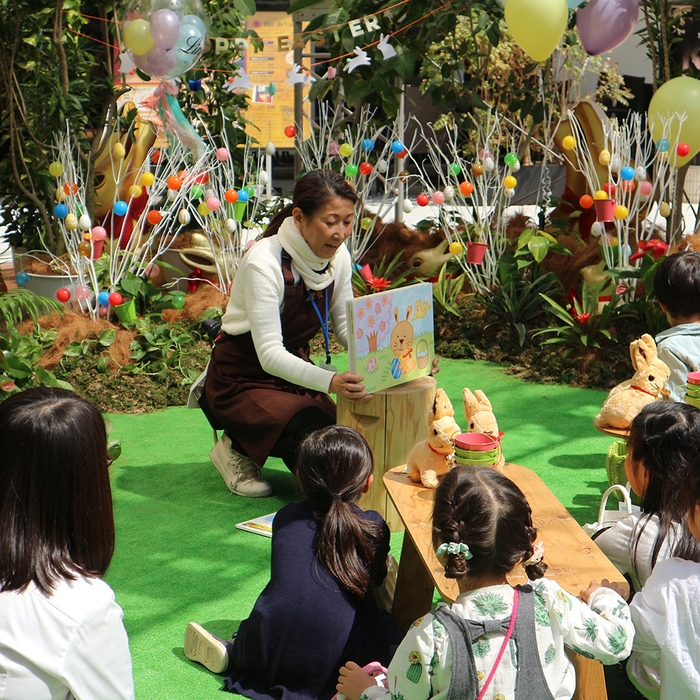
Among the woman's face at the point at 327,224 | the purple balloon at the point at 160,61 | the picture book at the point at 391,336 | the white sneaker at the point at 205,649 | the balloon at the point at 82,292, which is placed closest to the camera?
the white sneaker at the point at 205,649

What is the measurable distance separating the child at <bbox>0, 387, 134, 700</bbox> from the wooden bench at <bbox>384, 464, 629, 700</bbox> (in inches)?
32.5

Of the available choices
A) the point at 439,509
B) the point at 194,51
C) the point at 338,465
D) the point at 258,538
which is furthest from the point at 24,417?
the point at 194,51

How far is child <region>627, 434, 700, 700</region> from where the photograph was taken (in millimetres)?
1974

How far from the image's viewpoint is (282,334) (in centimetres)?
364

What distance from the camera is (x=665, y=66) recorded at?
5.71 meters

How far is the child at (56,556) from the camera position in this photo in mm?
1502

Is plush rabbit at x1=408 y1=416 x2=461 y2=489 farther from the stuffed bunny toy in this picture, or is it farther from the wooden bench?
the stuffed bunny toy

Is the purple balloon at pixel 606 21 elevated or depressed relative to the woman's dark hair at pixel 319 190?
elevated

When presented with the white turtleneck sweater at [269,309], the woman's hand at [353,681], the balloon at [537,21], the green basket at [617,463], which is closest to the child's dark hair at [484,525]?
the woman's hand at [353,681]

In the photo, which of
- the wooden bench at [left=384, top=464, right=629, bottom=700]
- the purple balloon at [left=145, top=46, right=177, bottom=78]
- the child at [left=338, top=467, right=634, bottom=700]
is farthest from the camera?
the purple balloon at [left=145, top=46, right=177, bottom=78]

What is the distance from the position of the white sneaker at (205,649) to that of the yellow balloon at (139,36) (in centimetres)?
343

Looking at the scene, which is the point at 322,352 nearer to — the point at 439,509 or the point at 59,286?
the point at 59,286

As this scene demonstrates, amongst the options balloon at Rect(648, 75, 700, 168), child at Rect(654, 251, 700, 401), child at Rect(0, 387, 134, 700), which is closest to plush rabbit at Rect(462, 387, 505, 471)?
child at Rect(654, 251, 700, 401)

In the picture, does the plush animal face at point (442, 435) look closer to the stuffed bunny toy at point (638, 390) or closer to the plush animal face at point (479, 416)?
the plush animal face at point (479, 416)
